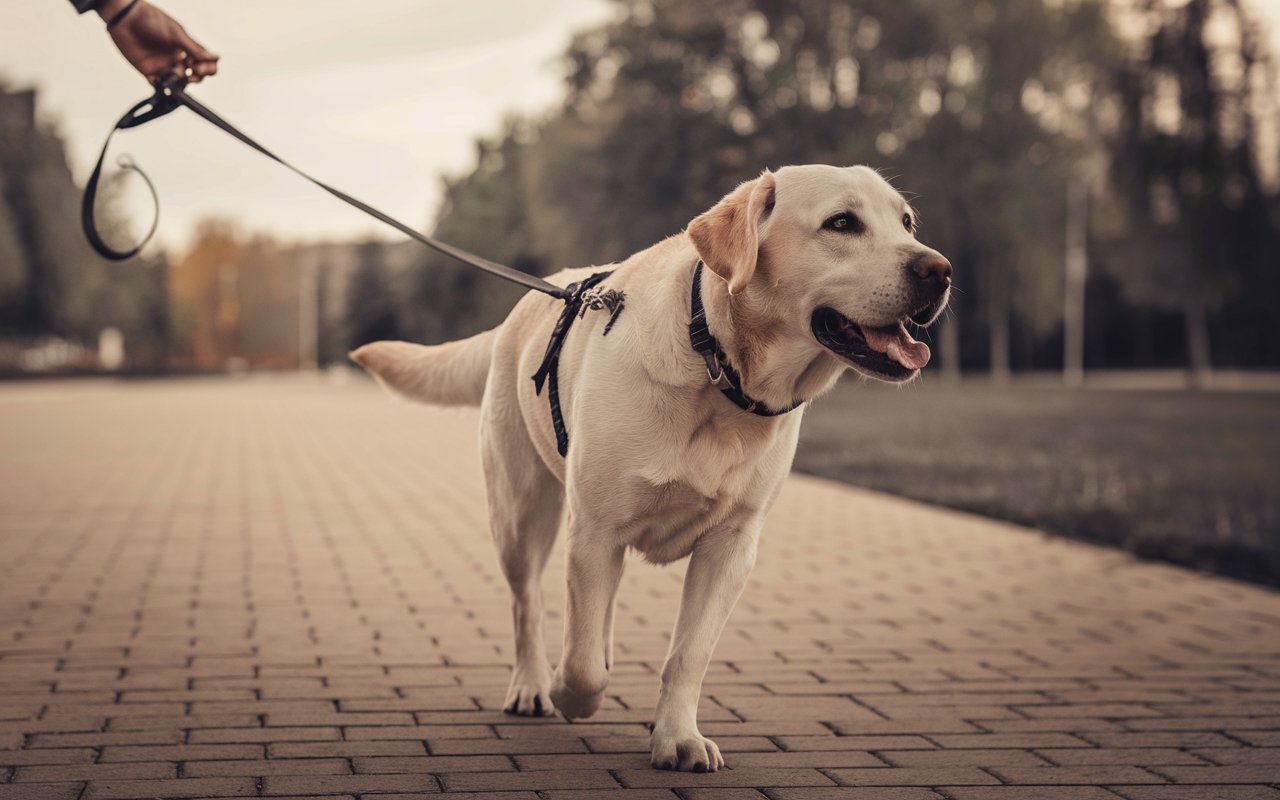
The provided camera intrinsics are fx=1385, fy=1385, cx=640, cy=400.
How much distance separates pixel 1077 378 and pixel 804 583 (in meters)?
47.6

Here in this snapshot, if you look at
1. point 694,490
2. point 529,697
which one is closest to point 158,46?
point 694,490

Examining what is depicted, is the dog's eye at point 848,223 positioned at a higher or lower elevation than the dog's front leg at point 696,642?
higher

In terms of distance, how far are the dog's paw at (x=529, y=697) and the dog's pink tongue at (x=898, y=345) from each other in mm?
1651

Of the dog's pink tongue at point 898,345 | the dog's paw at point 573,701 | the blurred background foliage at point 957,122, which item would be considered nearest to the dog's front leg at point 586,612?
the dog's paw at point 573,701

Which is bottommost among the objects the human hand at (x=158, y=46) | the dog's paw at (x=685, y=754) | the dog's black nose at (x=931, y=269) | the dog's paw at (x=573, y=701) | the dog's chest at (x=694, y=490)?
the dog's paw at (x=685, y=754)

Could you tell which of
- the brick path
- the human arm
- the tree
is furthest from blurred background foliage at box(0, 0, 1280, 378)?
the tree

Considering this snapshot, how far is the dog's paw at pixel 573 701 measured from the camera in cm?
401

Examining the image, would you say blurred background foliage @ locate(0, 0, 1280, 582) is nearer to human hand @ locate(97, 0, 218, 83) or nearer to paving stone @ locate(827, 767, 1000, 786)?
paving stone @ locate(827, 767, 1000, 786)

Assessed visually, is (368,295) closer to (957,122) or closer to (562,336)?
(957,122)

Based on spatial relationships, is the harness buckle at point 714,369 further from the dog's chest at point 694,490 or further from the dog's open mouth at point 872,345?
the dog's open mouth at point 872,345

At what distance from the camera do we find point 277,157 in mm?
4637

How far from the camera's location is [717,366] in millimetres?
3729

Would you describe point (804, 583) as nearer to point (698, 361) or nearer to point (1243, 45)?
point (698, 361)

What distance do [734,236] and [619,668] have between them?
217 cm
